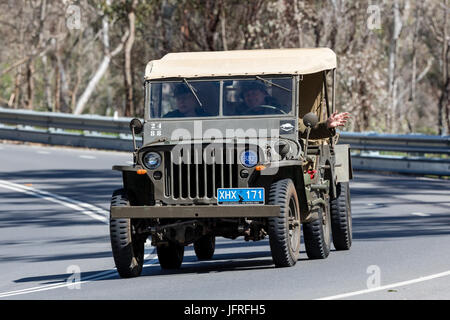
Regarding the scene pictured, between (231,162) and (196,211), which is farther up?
(231,162)

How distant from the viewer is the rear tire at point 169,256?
41.3 ft

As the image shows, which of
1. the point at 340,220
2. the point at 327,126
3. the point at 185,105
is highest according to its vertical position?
the point at 185,105

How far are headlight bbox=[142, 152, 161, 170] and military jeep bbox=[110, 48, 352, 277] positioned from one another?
13mm

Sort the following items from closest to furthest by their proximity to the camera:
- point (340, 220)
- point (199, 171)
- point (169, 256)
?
point (199, 171) < point (169, 256) < point (340, 220)

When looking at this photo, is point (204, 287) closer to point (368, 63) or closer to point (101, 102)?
point (368, 63)

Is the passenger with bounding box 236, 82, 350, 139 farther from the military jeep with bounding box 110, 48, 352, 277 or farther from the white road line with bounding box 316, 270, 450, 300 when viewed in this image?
the white road line with bounding box 316, 270, 450, 300

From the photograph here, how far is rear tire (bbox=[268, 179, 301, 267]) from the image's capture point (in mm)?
10977

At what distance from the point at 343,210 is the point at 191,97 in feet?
8.79

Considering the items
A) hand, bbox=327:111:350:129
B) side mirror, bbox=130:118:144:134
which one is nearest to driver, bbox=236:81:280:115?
hand, bbox=327:111:350:129

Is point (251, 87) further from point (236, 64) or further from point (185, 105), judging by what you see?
point (185, 105)

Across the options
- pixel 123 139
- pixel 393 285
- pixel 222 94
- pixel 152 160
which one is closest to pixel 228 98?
Result: pixel 222 94

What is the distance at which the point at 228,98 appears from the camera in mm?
12430

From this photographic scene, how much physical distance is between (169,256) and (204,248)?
39.7 inches
